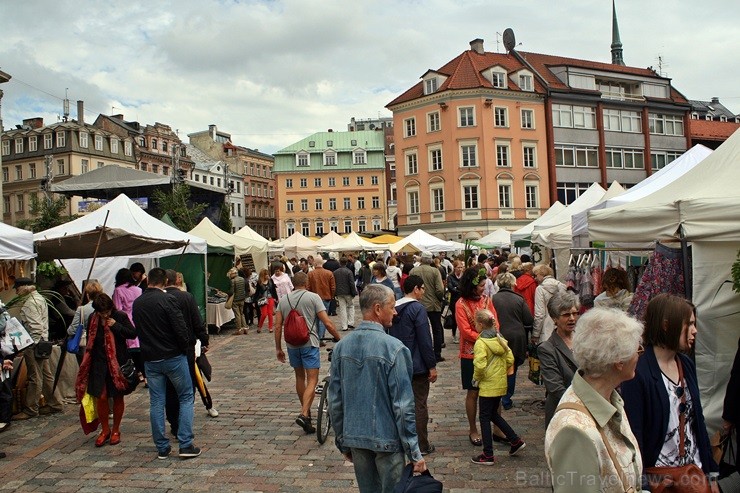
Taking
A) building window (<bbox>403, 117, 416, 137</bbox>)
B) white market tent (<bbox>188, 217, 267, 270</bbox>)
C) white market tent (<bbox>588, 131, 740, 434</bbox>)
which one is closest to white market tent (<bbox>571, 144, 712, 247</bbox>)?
white market tent (<bbox>588, 131, 740, 434</bbox>)

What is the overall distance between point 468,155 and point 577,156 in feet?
30.7

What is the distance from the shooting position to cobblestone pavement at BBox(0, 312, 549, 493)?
555cm

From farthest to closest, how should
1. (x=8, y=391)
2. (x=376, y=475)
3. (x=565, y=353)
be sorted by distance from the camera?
(x=8, y=391) < (x=565, y=353) < (x=376, y=475)

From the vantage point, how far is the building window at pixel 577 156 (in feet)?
163

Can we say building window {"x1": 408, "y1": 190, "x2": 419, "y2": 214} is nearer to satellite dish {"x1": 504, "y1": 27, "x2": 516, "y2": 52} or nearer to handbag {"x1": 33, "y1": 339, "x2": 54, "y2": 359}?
satellite dish {"x1": 504, "y1": 27, "x2": 516, "y2": 52}

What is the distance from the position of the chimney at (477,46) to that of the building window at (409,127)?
27.3 feet

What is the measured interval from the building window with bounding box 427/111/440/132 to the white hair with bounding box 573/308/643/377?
155 ft

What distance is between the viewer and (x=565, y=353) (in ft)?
15.9

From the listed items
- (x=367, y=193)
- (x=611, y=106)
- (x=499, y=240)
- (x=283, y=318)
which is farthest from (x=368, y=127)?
(x=283, y=318)

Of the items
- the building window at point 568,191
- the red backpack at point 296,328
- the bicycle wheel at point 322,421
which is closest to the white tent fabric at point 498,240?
the red backpack at point 296,328

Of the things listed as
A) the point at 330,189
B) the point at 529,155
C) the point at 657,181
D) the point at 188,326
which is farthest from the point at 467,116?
the point at 188,326

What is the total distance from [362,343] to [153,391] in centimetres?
342

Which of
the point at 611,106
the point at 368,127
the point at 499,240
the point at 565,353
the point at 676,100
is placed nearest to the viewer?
the point at 565,353

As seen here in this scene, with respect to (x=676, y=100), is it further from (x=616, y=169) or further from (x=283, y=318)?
(x=283, y=318)
